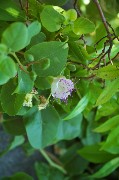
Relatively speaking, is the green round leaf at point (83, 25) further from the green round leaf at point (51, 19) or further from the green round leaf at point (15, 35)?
the green round leaf at point (15, 35)

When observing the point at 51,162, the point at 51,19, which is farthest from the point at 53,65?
the point at 51,162

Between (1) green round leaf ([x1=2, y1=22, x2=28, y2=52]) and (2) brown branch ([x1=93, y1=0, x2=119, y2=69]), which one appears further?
(2) brown branch ([x1=93, y1=0, x2=119, y2=69])

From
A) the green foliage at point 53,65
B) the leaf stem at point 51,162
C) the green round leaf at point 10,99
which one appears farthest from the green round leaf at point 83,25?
the leaf stem at point 51,162

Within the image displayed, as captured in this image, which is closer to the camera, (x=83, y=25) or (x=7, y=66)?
(x=7, y=66)

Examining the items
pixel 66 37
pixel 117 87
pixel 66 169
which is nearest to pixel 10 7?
pixel 66 37

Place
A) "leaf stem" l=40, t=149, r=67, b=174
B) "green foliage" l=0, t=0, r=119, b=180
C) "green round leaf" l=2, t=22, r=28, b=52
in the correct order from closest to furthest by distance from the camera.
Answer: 1. "green round leaf" l=2, t=22, r=28, b=52
2. "green foliage" l=0, t=0, r=119, b=180
3. "leaf stem" l=40, t=149, r=67, b=174

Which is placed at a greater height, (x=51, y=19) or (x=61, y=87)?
(x=51, y=19)

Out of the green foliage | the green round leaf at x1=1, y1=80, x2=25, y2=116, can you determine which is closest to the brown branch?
the green foliage

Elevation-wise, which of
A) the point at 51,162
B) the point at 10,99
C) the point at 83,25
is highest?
the point at 83,25

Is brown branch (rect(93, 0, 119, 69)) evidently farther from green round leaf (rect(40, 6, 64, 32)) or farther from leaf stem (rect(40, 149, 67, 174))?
leaf stem (rect(40, 149, 67, 174))

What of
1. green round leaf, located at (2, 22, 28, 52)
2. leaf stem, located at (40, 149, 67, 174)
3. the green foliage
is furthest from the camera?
leaf stem, located at (40, 149, 67, 174)

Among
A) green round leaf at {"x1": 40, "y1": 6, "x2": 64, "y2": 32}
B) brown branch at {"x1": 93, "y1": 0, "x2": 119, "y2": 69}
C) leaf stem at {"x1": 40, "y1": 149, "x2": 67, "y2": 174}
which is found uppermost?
green round leaf at {"x1": 40, "y1": 6, "x2": 64, "y2": 32}

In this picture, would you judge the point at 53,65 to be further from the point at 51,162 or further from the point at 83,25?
the point at 51,162
